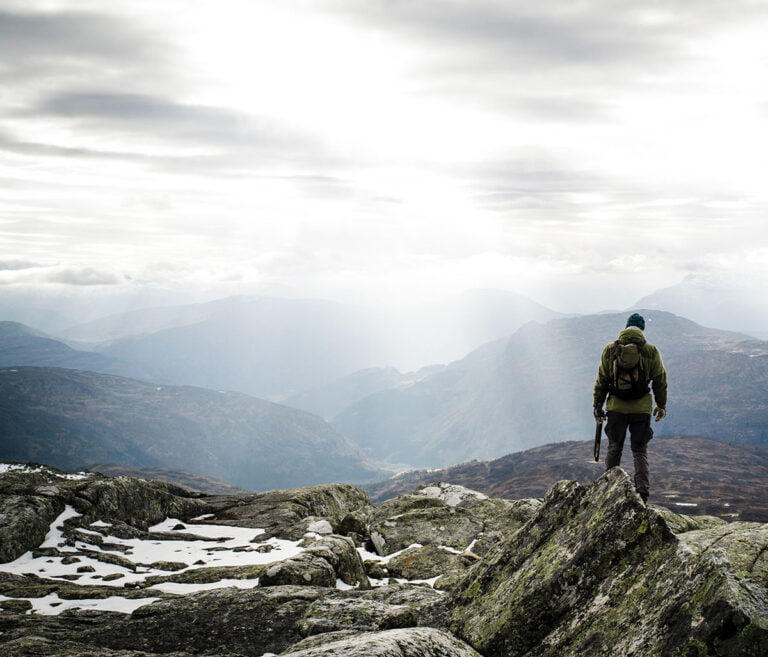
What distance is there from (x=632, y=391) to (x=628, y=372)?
2.32 feet

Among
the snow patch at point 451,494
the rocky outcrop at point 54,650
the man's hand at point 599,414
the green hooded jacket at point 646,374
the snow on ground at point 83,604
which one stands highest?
the green hooded jacket at point 646,374

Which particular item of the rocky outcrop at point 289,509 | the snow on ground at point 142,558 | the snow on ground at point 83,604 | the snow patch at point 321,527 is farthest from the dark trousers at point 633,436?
the rocky outcrop at point 289,509

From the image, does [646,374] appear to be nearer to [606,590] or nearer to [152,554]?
[606,590]

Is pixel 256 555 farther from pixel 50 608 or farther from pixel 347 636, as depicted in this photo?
pixel 347 636

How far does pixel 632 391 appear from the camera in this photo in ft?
57.1

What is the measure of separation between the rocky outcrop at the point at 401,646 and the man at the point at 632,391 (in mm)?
9616

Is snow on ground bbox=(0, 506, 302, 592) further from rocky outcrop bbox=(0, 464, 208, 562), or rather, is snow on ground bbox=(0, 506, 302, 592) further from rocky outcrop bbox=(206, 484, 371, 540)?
rocky outcrop bbox=(206, 484, 371, 540)

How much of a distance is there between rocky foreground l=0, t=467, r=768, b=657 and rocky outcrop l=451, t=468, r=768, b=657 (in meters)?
0.03

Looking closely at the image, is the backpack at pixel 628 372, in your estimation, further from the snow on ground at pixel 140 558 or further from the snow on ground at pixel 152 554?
the snow on ground at pixel 152 554

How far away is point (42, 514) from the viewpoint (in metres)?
28.9

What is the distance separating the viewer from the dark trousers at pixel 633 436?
17.6 metres

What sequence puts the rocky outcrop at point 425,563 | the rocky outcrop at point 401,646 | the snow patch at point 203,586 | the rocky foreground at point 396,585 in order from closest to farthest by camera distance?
the rocky outcrop at point 401,646, the rocky foreground at point 396,585, the snow patch at point 203,586, the rocky outcrop at point 425,563

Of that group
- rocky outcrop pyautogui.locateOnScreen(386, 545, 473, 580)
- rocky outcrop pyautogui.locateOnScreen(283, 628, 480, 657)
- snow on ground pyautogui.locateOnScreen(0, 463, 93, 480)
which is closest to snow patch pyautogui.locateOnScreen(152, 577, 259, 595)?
rocky outcrop pyautogui.locateOnScreen(386, 545, 473, 580)

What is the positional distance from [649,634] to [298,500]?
34.6 m
